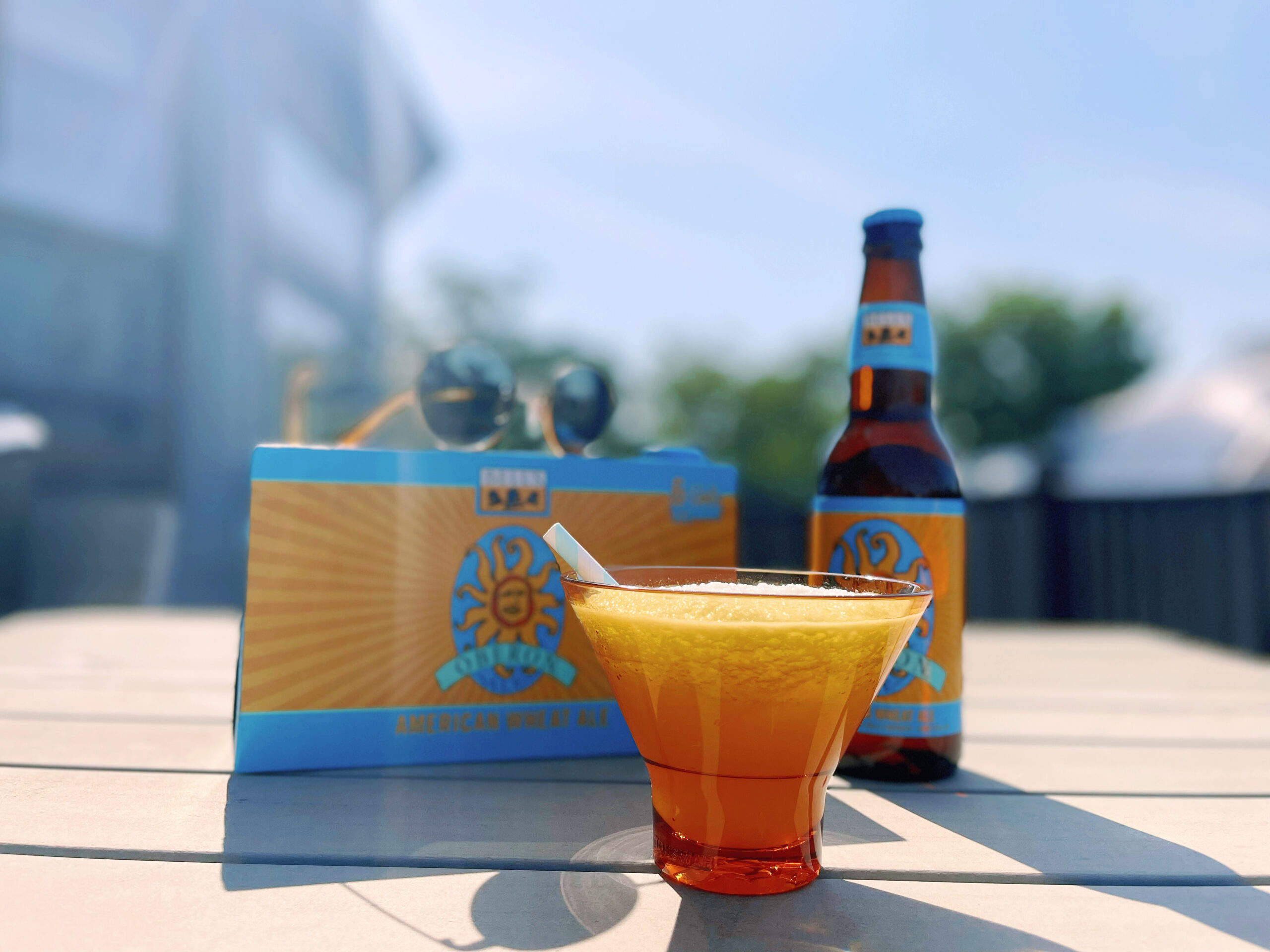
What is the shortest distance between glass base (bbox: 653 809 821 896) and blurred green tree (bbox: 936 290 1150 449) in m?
18.2

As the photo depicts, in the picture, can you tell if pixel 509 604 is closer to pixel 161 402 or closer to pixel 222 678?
pixel 222 678

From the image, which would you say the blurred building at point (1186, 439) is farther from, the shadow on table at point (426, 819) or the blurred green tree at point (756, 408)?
the shadow on table at point (426, 819)

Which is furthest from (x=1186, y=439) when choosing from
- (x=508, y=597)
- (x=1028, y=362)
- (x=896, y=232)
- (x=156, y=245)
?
(x=508, y=597)

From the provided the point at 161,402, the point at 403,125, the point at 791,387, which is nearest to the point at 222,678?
the point at 161,402

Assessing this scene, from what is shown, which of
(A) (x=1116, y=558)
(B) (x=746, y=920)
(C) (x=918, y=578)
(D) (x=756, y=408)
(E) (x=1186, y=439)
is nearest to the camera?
(B) (x=746, y=920)

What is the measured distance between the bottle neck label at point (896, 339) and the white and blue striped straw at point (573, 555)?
39cm

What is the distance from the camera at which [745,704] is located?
19.7 inches

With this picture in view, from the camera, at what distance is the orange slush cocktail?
1.62 feet

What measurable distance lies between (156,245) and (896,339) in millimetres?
4568

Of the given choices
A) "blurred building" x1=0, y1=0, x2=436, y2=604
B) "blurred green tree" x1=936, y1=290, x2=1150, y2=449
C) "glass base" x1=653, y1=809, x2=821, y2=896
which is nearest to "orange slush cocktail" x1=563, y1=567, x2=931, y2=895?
"glass base" x1=653, y1=809, x2=821, y2=896

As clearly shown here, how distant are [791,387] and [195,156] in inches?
540

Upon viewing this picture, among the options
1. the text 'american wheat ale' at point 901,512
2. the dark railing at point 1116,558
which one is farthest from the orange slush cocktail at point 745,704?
the dark railing at point 1116,558

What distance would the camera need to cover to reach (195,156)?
14.3ft

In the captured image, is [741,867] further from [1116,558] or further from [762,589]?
[1116,558]
